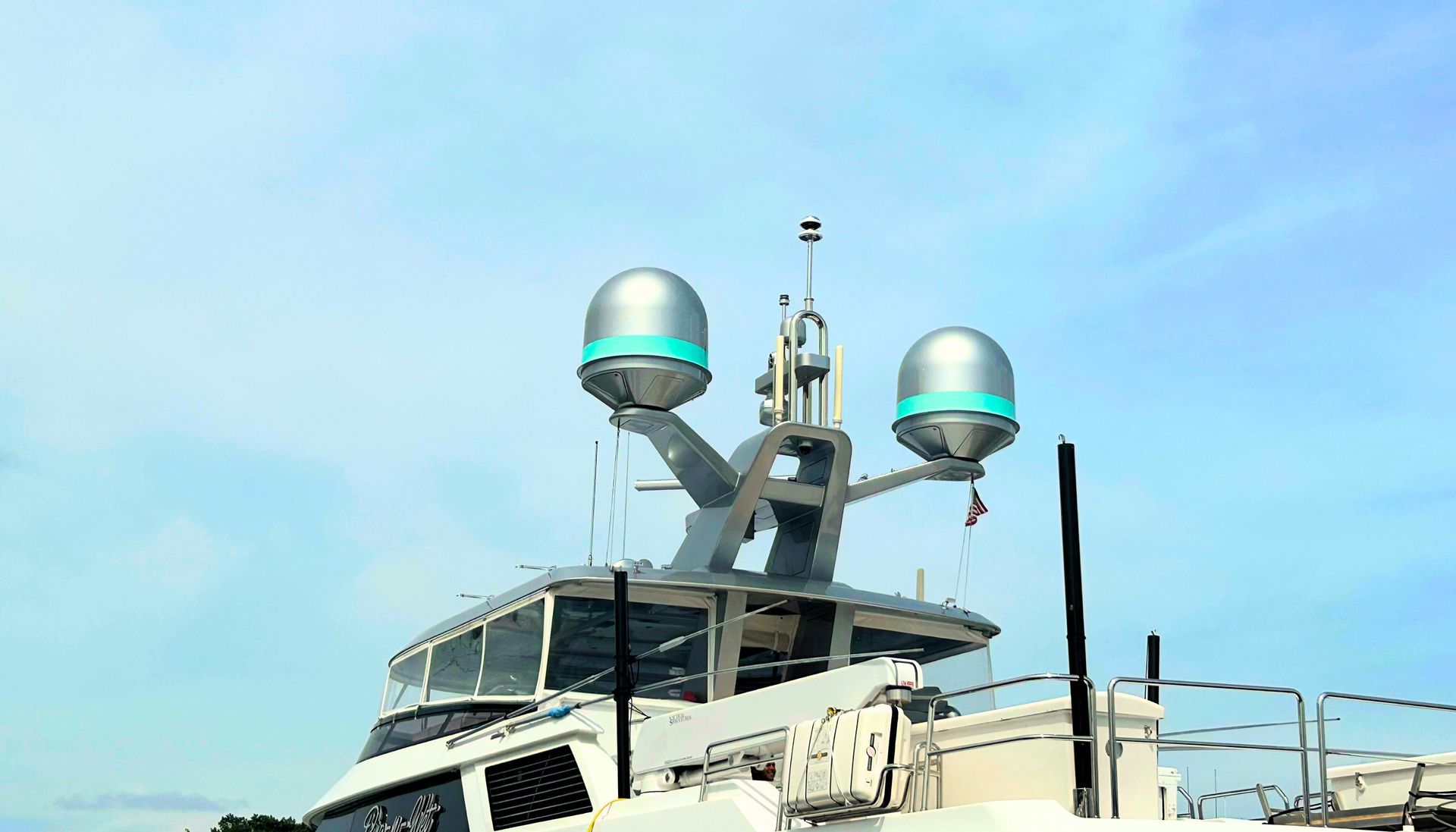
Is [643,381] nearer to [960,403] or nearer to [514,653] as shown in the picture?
[514,653]

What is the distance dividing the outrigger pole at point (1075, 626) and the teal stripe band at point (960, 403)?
18.7 ft

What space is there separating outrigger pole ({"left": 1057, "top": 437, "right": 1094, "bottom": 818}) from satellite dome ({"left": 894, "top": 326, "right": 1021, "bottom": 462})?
573 cm

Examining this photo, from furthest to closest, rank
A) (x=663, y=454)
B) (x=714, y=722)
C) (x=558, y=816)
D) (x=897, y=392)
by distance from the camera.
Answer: (x=897, y=392) < (x=663, y=454) < (x=558, y=816) < (x=714, y=722)

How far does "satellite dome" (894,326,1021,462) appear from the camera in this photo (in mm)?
13539

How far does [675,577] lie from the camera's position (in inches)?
460

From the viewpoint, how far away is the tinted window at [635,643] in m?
11.5

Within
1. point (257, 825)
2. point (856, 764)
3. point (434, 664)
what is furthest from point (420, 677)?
point (257, 825)

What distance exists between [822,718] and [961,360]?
6364mm

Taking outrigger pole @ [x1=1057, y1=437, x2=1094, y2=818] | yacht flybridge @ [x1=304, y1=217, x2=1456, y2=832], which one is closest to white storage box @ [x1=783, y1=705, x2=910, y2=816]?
yacht flybridge @ [x1=304, y1=217, x2=1456, y2=832]

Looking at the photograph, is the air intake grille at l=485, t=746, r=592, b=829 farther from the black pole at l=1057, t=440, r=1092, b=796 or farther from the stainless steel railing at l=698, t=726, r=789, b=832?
the black pole at l=1057, t=440, r=1092, b=796

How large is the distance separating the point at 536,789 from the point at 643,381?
3.42m

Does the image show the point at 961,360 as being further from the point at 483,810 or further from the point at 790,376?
the point at 483,810

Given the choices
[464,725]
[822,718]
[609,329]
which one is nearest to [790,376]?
[609,329]

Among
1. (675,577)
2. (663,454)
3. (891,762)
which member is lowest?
(891,762)
